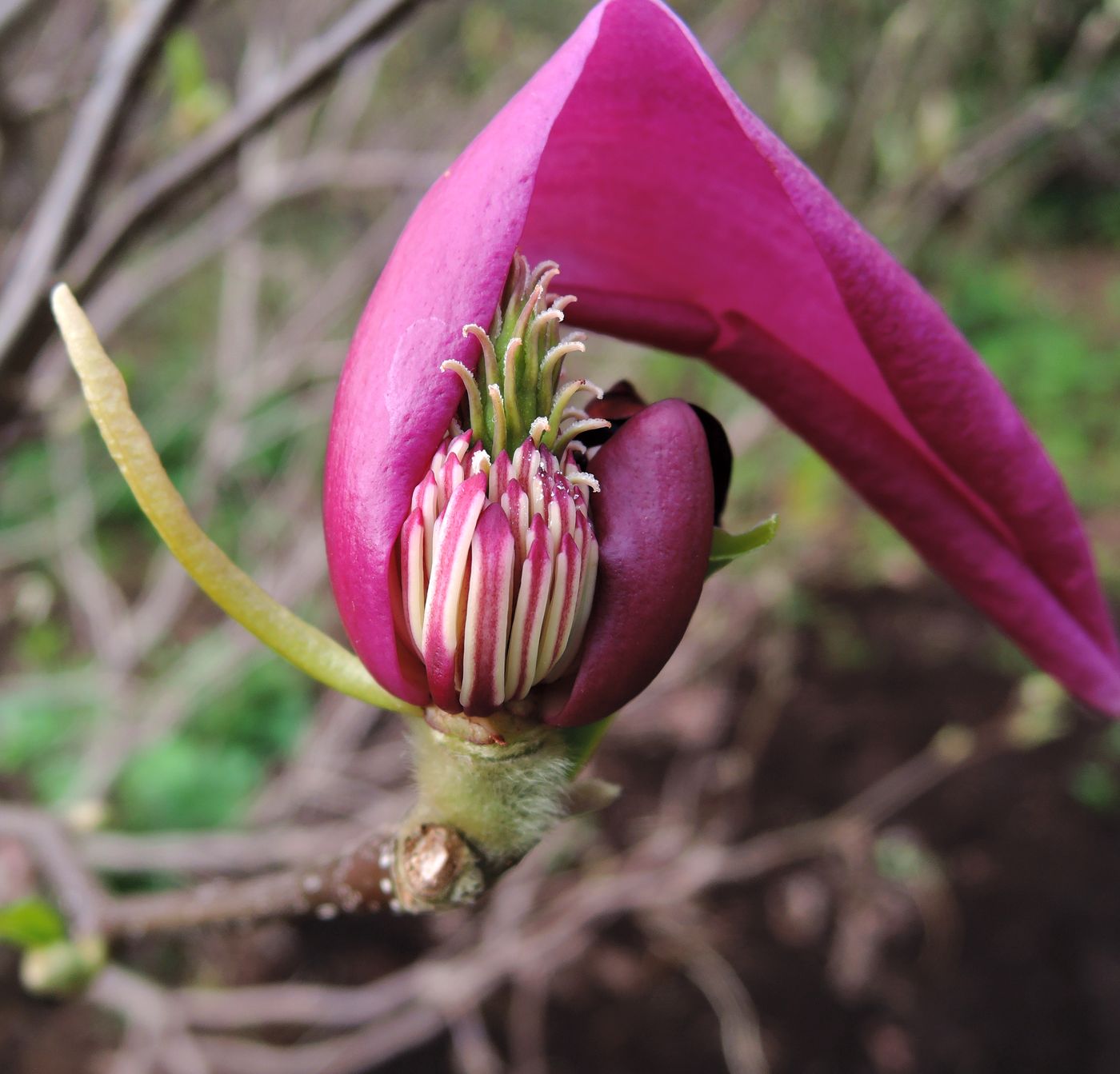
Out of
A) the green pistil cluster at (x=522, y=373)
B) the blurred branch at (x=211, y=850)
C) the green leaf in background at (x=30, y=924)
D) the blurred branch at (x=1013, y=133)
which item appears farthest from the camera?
the blurred branch at (x=1013, y=133)

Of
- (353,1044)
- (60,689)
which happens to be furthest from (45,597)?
(353,1044)

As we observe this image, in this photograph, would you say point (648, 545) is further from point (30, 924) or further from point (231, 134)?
point (231, 134)

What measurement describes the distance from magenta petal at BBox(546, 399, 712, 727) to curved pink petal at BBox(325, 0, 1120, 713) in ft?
0.19

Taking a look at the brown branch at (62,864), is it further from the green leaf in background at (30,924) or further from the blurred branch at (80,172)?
the blurred branch at (80,172)

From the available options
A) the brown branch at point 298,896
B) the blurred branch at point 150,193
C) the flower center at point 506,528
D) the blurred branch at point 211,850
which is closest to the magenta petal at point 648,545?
the flower center at point 506,528

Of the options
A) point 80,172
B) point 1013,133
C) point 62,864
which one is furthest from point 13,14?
point 1013,133

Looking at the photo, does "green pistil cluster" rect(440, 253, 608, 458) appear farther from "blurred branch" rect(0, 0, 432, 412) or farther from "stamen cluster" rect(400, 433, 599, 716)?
"blurred branch" rect(0, 0, 432, 412)

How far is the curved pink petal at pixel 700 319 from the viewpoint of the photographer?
0.27 meters

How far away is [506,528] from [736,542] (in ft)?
0.28

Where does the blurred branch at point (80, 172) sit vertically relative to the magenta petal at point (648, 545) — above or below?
above

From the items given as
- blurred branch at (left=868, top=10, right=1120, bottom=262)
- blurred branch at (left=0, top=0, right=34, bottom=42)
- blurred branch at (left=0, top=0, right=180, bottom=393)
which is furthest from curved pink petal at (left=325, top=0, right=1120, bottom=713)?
blurred branch at (left=868, top=10, right=1120, bottom=262)

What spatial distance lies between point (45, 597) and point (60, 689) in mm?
854

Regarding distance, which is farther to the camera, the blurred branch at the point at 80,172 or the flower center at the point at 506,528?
the blurred branch at the point at 80,172

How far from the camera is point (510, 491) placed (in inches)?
11.0
